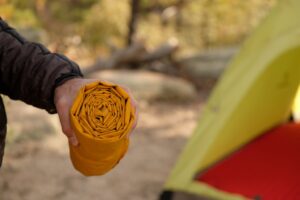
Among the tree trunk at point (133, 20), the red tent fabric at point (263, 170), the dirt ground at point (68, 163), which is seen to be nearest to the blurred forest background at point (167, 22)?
the tree trunk at point (133, 20)

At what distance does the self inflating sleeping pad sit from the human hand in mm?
19

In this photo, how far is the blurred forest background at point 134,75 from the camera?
2824 mm

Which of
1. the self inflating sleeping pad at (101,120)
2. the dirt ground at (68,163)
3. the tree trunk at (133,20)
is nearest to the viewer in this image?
the self inflating sleeping pad at (101,120)

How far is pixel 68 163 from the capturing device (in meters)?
3.11

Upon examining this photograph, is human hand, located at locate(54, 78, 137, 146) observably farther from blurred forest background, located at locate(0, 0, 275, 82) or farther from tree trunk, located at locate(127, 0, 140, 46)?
blurred forest background, located at locate(0, 0, 275, 82)

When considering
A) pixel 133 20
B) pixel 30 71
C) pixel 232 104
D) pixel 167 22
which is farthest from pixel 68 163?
pixel 167 22

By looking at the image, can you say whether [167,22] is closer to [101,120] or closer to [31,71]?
[31,71]

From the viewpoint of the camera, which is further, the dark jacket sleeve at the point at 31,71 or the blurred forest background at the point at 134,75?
the blurred forest background at the point at 134,75

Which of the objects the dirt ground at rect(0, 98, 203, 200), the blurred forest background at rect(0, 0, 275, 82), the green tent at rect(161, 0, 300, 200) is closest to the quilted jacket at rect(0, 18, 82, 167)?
the green tent at rect(161, 0, 300, 200)

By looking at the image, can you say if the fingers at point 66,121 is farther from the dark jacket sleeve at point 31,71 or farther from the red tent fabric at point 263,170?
the red tent fabric at point 263,170

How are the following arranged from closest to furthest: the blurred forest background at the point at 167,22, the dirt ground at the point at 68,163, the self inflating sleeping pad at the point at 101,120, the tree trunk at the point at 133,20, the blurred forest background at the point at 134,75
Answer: the self inflating sleeping pad at the point at 101,120 < the dirt ground at the point at 68,163 < the blurred forest background at the point at 134,75 < the tree trunk at the point at 133,20 < the blurred forest background at the point at 167,22

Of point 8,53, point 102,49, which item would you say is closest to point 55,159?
point 8,53

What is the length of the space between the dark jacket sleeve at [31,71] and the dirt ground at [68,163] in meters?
1.91

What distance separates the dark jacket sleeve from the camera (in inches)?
30.0
